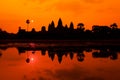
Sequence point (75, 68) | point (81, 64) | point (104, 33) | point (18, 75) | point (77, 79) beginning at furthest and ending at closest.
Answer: point (104, 33) < point (81, 64) < point (75, 68) < point (18, 75) < point (77, 79)

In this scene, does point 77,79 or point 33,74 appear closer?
point 77,79

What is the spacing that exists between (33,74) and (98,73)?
16.3ft

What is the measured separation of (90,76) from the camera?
26.6 m

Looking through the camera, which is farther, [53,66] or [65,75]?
[53,66]

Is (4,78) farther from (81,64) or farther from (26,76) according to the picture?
(81,64)

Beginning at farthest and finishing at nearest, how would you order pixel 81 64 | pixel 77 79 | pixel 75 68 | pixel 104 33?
1. pixel 104 33
2. pixel 81 64
3. pixel 75 68
4. pixel 77 79

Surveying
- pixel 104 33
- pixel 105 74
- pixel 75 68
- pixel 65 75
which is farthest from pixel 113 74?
pixel 104 33

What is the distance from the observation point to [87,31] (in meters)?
188

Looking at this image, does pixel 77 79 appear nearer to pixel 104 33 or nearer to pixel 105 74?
pixel 105 74

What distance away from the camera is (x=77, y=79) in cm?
2514

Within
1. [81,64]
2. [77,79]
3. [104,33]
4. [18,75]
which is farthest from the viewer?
[104,33]

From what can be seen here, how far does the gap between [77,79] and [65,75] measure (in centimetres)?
228

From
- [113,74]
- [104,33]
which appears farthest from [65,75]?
[104,33]

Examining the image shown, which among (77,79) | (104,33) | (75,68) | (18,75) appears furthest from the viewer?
(104,33)
